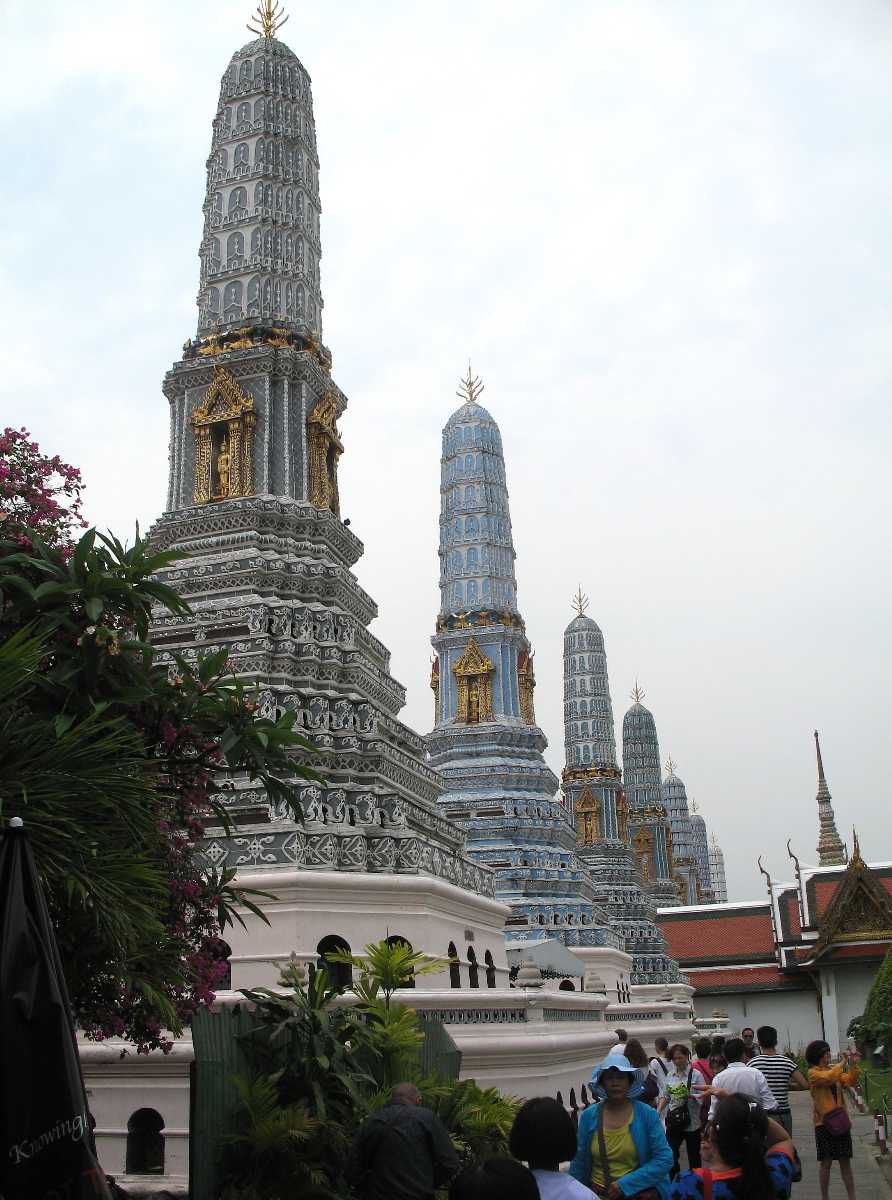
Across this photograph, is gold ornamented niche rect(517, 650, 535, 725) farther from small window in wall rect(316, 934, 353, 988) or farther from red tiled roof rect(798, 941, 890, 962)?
small window in wall rect(316, 934, 353, 988)

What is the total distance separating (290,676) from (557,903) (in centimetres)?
1334

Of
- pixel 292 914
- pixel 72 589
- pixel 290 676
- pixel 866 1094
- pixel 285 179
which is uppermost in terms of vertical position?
pixel 285 179

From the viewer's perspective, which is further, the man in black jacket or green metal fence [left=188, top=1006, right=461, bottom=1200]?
green metal fence [left=188, top=1006, right=461, bottom=1200]

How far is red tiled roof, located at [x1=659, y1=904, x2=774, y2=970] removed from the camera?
5212 centimetres

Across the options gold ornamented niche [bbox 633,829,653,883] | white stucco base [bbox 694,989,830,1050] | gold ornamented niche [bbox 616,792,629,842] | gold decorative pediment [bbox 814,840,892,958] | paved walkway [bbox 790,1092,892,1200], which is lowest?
paved walkway [bbox 790,1092,892,1200]

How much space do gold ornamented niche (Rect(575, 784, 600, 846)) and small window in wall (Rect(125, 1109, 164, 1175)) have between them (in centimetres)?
2916

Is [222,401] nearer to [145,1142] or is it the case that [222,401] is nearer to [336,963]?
[336,963]

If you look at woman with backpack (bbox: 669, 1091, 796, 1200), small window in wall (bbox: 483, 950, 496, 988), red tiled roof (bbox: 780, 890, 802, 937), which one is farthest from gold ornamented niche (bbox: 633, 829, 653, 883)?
woman with backpack (bbox: 669, 1091, 796, 1200)

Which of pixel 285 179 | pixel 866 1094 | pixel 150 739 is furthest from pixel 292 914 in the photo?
pixel 866 1094

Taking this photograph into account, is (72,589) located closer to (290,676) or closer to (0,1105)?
(0,1105)

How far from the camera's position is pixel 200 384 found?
21.2 meters

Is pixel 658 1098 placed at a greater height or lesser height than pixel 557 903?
lesser

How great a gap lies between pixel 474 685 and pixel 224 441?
13271mm

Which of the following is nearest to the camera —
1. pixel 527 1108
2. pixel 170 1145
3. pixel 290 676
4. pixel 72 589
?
pixel 527 1108
